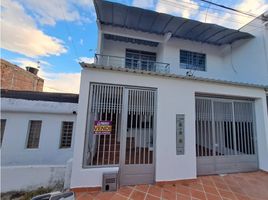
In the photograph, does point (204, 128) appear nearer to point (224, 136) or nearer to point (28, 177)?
point (224, 136)

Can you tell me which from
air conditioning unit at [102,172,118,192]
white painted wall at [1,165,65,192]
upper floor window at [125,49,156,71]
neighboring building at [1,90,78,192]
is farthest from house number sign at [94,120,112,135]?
upper floor window at [125,49,156,71]

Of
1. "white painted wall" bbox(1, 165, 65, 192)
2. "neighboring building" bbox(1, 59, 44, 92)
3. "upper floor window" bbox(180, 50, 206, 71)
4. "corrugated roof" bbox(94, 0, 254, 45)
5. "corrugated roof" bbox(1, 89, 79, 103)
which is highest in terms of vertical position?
"corrugated roof" bbox(94, 0, 254, 45)

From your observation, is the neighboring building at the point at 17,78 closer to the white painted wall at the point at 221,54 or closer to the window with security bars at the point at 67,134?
the window with security bars at the point at 67,134

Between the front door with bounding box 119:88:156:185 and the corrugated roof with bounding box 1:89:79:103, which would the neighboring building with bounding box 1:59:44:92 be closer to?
the corrugated roof with bounding box 1:89:79:103

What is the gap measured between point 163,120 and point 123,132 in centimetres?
133

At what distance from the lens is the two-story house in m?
4.20

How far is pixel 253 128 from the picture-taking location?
5902 millimetres

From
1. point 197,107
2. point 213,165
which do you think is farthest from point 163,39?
point 213,165

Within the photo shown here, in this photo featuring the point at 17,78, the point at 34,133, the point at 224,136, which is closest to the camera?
the point at 224,136

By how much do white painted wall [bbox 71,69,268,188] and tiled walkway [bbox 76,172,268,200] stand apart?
27 cm

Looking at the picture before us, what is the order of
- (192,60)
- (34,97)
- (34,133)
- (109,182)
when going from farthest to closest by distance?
1. (192,60)
2. (34,97)
3. (34,133)
4. (109,182)

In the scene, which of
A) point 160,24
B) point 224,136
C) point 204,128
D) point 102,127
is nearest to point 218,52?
point 160,24

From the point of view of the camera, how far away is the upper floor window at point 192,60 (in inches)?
382

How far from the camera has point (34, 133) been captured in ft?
25.3
